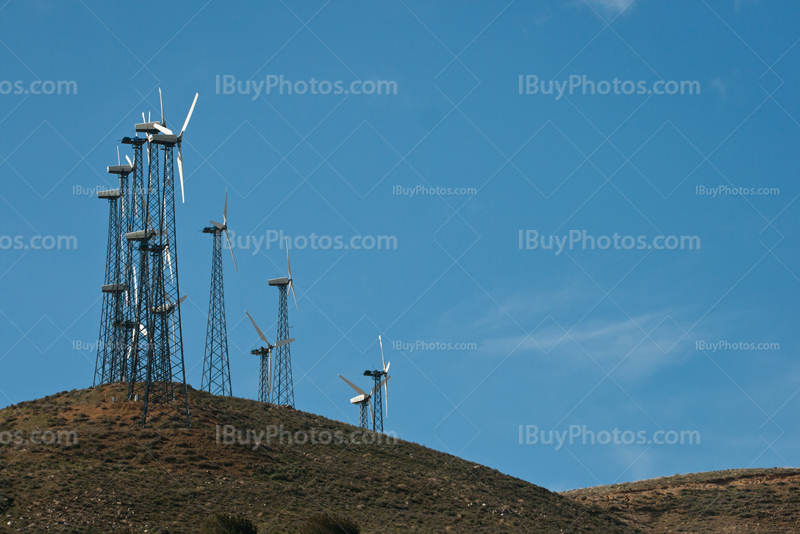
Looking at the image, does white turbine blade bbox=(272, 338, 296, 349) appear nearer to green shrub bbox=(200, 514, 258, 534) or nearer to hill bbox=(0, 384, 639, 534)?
hill bbox=(0, 384, 639, 534)

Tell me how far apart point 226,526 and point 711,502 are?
1839 inches

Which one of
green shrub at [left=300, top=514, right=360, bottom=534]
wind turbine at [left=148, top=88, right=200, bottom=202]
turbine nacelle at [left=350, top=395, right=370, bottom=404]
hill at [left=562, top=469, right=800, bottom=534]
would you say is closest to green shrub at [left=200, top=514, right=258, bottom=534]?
green shrub at [left=300, top=514, right=360, bottom=534]

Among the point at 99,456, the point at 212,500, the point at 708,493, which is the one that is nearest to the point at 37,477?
the point at 99,456

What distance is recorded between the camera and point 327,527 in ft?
148

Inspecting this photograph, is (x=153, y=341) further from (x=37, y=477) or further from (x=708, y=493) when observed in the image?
(x=708, y=493)

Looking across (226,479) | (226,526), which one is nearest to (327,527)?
(226,526)

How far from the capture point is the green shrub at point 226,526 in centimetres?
4181

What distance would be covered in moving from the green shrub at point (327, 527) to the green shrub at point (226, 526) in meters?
2.76

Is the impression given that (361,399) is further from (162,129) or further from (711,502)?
(162,129)

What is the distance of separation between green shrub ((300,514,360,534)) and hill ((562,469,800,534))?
31.1 meters

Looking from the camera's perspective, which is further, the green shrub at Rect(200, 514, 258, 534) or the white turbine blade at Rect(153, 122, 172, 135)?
the white turbine blade at Rect(153, 122, 172, 135)

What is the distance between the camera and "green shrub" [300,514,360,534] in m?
44.3

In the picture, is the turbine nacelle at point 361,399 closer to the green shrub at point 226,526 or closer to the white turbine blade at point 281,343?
the white turbine blade at point 281,343

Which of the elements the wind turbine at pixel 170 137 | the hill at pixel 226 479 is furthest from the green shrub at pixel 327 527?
the wind turbine at pixel 170 137
